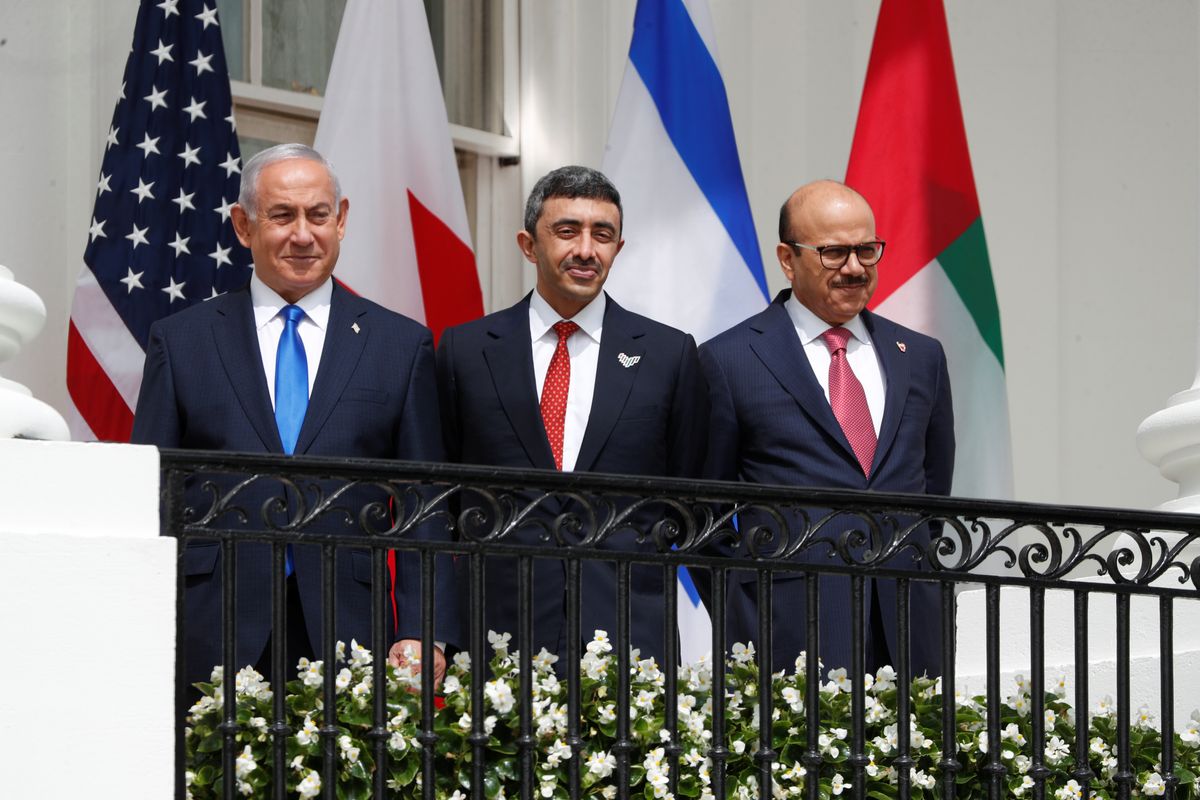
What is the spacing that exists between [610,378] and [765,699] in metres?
1.08

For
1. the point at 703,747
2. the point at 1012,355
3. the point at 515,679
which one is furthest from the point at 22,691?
the point at 1012,355

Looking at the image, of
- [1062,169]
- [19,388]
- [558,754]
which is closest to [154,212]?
[19,388]

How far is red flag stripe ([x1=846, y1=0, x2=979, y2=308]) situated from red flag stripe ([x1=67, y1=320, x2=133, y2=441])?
2.71 meters

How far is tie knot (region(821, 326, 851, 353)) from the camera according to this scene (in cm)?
486

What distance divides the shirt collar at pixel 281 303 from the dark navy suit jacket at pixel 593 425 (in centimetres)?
38

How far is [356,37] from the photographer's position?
663 cm

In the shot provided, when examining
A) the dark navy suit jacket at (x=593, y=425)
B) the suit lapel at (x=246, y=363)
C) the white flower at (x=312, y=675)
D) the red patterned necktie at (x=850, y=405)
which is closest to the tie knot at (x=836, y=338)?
the red patterned necktie at (x=850, y=405)

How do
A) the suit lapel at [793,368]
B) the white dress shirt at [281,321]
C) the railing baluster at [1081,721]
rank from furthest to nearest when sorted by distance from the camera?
the suit lapel at [793,368] → the white dress shirt at [281,321] → the railing baluster at [1081,721]

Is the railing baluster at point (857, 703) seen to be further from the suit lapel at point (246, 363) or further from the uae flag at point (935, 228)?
the uae flag at point (935, 228)

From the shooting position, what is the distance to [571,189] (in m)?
4.72

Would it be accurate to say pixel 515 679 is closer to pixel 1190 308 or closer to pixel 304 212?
pixel 304 212

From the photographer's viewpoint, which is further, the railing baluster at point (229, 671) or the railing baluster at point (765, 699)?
the railing baluster at point (765, 699)

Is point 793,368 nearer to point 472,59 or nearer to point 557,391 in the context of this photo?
point 557,391

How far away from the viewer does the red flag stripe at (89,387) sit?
583 cm
